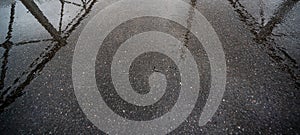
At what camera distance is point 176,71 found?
116 inches

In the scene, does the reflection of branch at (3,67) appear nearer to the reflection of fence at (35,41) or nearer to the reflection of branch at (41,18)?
the reflection of fence at (35,41)

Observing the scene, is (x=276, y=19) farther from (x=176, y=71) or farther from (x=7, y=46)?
(x=7, y=46)

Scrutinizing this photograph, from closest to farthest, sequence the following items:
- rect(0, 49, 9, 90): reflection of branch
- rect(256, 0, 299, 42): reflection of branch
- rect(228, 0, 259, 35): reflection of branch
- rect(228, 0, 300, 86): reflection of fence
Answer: rect(228, 0, 300, 86): reflection of fence
rect(0, 49, 9, 90): reflection of branch
rect(256, 0, 299, 42): reflection of branch
rect(228, 0, 259, 35): reflection of branch

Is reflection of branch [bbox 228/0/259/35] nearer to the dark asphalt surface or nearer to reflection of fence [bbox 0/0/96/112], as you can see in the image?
Answer: the dark asphalt surface

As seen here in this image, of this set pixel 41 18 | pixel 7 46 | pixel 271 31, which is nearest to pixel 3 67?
pixel 7 46

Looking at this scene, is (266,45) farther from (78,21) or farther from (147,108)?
(78,21)

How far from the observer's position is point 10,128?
8.38 feet

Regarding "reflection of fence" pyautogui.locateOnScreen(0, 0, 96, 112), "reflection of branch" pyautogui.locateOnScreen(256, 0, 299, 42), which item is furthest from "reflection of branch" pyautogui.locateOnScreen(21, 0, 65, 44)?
"reflection of branch" pyautogui.locateOnScreen(256, 0, 299, 42)

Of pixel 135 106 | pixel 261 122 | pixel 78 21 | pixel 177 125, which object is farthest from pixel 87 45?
pixel 261 122

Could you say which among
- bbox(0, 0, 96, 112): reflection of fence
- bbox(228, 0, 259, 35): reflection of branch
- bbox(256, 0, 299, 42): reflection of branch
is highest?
bbox(0, 0, 96, 112): reflection of fence

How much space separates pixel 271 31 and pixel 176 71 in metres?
1.88

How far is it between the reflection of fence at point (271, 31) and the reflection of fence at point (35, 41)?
313 cm

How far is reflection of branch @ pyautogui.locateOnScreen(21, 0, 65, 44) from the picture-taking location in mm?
3667

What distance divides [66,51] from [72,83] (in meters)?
0.74
